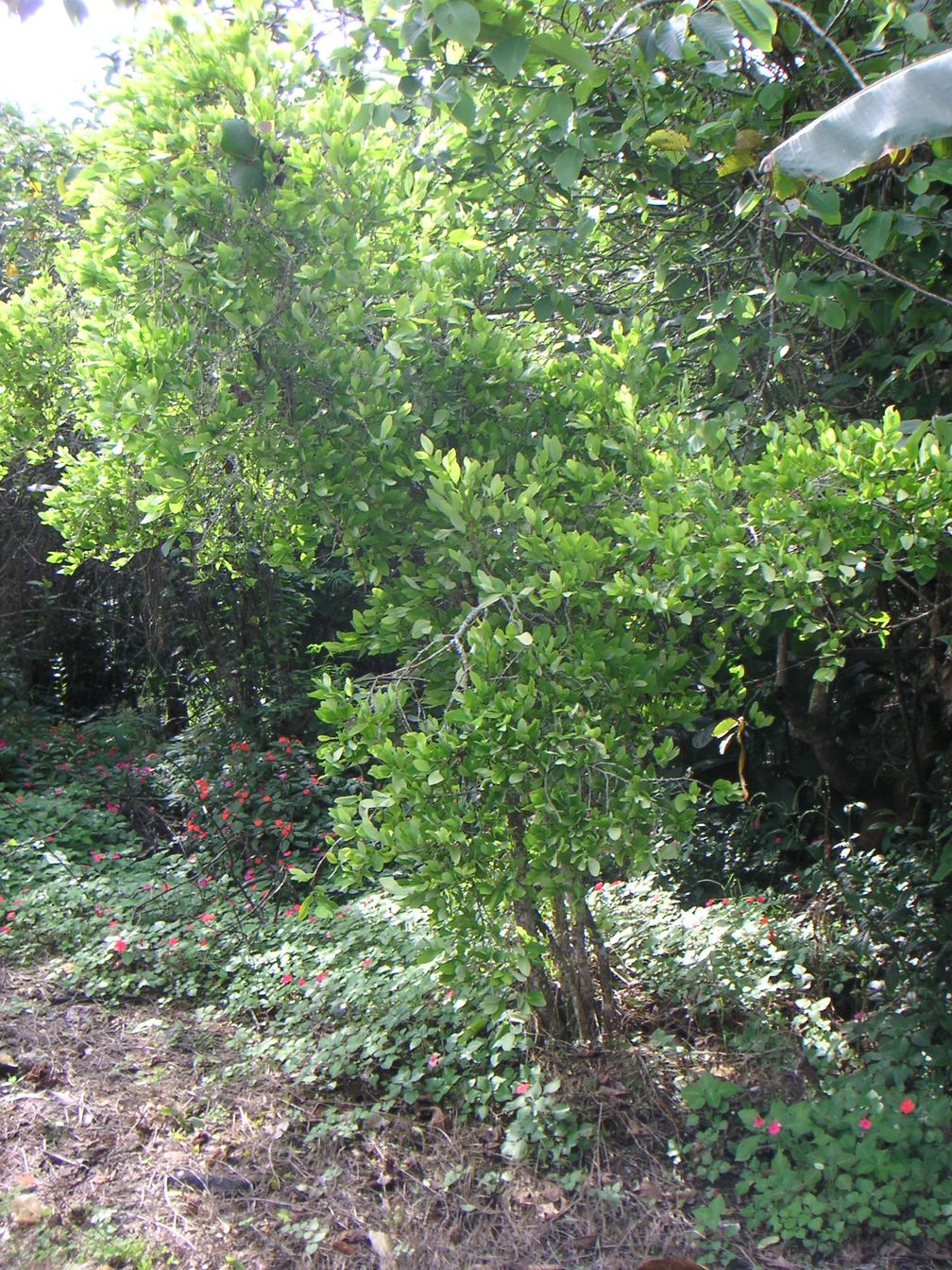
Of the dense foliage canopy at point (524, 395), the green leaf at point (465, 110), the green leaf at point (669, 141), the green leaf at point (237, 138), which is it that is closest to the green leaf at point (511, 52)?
the dense foliage canopy at point (524, 395)

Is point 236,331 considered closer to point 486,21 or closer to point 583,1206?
point 486,21

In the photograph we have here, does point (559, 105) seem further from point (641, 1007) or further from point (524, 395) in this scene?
point (641, 1007)

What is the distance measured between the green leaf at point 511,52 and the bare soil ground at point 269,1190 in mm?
2929

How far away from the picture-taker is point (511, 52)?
2350 millimetres

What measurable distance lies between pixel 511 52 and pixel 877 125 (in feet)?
2.65

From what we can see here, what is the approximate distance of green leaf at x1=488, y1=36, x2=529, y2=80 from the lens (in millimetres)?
2330

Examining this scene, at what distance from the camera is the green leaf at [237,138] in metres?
2.73

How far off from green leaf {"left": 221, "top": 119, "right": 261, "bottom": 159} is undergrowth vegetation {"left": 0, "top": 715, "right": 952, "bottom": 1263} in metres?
1.91

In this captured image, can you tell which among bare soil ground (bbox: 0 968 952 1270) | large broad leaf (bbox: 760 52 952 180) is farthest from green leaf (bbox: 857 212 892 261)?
bare soil ground (bbox: 0 968 952 1270)

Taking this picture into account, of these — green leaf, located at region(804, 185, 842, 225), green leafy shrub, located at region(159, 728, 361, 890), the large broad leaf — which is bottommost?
green leafy shrub, located at region(159, 728, 361, 890)

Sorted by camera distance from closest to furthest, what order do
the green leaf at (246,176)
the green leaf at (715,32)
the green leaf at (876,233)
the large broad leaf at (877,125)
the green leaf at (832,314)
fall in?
the large broad leaf at (877,125) → the green leaf at (715,32) → the green leaf at (246,176) → the green leaf at (876,233) → the green leaf at (832,314)

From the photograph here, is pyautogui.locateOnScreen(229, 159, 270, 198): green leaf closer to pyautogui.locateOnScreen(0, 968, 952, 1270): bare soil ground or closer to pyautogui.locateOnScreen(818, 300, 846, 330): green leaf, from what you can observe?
A: pyautogui.locateOnScreen(818, 300, 846, 330): green leaf

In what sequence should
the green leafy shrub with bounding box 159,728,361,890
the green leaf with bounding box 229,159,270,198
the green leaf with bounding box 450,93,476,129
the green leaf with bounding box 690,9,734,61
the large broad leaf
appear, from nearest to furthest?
the large broad leaf
the green leaf with bounding box 690,9,734,61
the green leaf with bounding box 450,93,476,129
the green leaf with bounding box 229,159,270,198
the green leafy shrub with bounding box 159,728,361,890

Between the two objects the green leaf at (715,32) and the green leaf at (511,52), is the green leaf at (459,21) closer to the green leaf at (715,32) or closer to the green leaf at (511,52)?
the green leaf at (511,52)
